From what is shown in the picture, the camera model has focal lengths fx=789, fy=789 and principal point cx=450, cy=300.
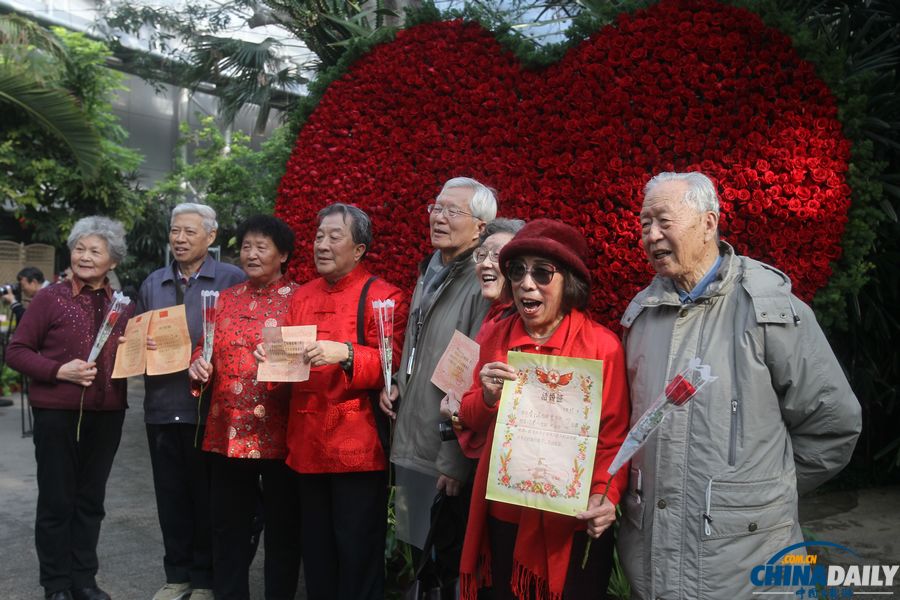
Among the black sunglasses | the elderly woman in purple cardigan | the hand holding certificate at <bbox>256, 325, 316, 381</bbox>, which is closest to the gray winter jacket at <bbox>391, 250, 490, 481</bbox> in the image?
the hand holding certificate at <bbox>256, 325, 316, 381</bbox>

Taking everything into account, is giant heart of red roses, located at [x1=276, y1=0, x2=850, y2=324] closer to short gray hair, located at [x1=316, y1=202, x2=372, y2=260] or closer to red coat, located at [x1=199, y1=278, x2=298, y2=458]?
short gray hair, located at [x1=316, y1=202, x2=372, y2=260]

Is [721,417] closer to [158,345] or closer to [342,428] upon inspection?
[342,428]

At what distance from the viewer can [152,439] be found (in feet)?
13.4

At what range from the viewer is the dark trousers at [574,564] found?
2389 millimetres

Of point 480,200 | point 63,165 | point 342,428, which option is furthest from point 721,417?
point 63,165

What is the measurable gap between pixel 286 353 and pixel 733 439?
1832mm

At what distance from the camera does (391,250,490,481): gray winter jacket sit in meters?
3.18

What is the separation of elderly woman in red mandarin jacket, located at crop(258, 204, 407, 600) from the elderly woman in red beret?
0.92 metres

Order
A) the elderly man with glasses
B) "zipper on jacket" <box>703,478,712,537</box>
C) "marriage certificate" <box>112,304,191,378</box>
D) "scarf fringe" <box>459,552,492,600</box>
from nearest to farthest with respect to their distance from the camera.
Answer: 1. "zipper on jacket" <box>703,478,712,537</box>
2. "scarf fringe" <box>459,552,492,600</box>
3. the elderly man with glasses
4. "marriage certificate" <box>112,304,191,378</box>

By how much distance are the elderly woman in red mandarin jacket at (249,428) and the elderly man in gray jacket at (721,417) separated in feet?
6.36

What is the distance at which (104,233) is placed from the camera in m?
4.09

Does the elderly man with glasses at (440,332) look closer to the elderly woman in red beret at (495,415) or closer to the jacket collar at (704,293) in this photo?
the elderly woman in red beret at (495,415)

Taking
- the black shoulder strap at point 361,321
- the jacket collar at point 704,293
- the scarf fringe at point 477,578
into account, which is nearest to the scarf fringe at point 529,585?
the scarf fringe at point 477,578

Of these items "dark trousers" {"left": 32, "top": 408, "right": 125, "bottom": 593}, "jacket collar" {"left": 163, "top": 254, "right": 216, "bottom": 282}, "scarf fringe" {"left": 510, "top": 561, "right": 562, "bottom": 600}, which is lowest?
"dark trousers" {"left": 32, "top": 408, "right": 125, "bottom": 593}
